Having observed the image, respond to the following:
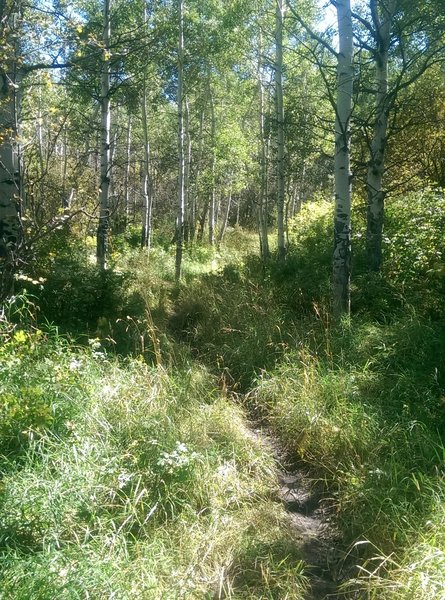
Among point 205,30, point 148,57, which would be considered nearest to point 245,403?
point 148,57

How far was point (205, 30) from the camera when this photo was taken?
15352 millimetres

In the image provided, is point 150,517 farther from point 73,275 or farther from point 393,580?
point 73,275

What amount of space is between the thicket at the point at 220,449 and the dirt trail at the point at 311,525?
0.10 meters

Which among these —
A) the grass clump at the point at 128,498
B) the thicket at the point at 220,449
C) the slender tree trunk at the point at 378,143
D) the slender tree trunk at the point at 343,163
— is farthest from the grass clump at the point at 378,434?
the slender tree trunk at the point at 378,143

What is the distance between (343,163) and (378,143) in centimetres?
222

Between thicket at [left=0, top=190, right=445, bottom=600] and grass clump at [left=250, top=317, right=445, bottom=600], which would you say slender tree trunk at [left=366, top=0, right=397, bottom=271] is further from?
grass clump at [left=250, top=317, right=445, bottom=600]

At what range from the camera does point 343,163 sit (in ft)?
21.9

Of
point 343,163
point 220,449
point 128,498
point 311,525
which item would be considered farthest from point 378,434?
point 343,163

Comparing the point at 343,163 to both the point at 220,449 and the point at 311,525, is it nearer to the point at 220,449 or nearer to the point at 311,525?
the point at 220,449

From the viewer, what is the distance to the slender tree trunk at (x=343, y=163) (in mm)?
6426

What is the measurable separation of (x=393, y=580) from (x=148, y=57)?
1306 centimetres

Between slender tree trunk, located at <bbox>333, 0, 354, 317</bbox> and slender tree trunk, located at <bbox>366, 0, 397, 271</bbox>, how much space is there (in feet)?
5.50

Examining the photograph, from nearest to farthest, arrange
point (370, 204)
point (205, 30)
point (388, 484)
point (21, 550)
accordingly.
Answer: point (21, 550) → point (388, 484) → point (370, 204) → point (205, 30)

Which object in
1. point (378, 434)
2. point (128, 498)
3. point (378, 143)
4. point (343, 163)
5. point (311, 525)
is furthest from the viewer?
point (378, 143)
